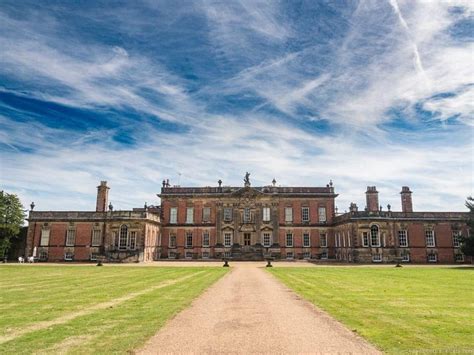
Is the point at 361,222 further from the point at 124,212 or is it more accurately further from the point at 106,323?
the point at 106,323

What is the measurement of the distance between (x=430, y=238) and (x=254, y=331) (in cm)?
4282

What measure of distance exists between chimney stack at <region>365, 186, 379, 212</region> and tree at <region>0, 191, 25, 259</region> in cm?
4242

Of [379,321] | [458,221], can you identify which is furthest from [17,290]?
[458,221]

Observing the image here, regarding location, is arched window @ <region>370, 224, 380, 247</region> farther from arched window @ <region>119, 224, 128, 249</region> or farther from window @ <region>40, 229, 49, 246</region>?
window @ <region>40, 229, 49, 246</region>

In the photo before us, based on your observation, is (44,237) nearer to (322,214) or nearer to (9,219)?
(9,219)

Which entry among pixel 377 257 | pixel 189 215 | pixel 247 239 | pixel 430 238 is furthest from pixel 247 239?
pixel 430 238

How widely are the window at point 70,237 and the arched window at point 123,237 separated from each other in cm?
609

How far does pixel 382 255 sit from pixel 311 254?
10.4m

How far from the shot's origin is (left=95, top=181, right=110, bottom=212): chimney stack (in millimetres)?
49938

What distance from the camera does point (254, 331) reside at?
325 inches

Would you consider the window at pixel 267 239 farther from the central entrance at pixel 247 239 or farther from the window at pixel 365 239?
the window at pixel 365 239

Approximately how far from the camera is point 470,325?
8570 mm

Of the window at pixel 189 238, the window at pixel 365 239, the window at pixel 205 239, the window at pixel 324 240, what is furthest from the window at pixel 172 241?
the window at pixel 365 239

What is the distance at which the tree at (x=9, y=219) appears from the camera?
42469mm
